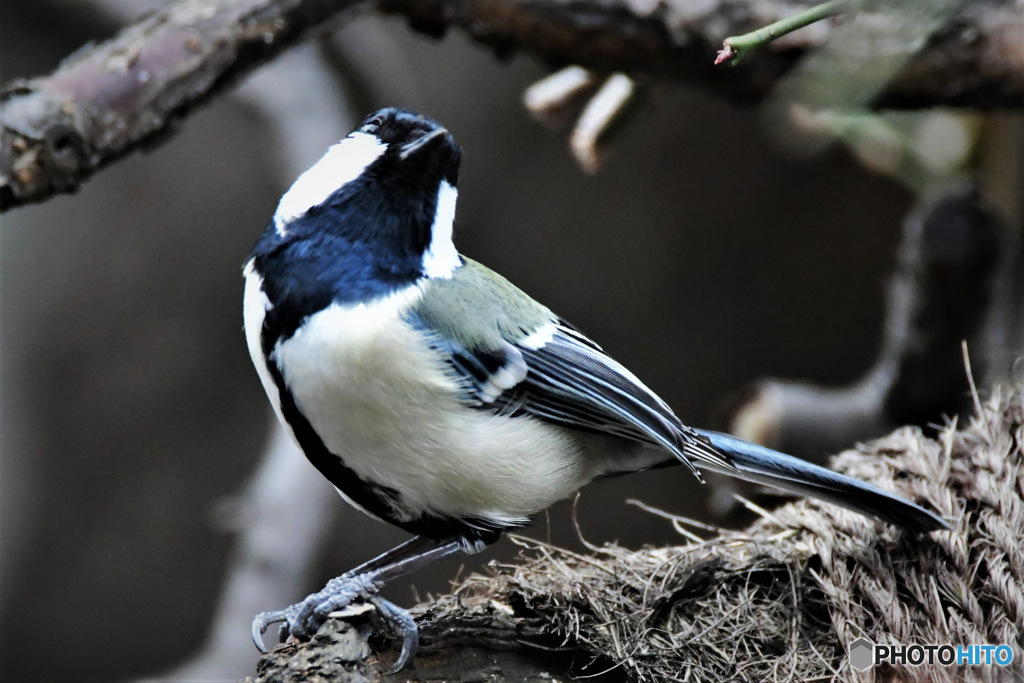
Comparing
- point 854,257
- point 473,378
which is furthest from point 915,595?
point 854,257

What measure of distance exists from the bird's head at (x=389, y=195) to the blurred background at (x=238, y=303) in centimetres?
256

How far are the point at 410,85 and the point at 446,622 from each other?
2747 millimetres

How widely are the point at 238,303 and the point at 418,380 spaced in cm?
327

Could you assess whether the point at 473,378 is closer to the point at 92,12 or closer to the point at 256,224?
the point at 92,12

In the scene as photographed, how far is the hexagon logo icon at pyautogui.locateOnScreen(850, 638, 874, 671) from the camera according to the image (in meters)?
1.34

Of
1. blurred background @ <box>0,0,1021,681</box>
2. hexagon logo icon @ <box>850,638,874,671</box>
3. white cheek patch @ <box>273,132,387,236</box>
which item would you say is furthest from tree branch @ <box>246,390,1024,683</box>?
blurred background @ <box>0,0,1021,681</box>

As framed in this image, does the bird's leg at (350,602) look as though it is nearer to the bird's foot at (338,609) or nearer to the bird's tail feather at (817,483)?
the bird's foot at (338,609)

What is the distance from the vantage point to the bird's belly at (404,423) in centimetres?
125

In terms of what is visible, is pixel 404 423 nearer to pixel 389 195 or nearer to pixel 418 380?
pixel 418 380

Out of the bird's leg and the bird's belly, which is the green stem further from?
the bird's leg

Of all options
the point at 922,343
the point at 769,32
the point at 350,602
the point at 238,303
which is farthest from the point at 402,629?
the point at 238,303

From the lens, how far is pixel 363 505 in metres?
1.42

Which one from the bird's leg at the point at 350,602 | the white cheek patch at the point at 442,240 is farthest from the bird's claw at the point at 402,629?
the white cheek patch at the point at 442,240

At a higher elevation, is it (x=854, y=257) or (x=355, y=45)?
(x=355, y=45)
